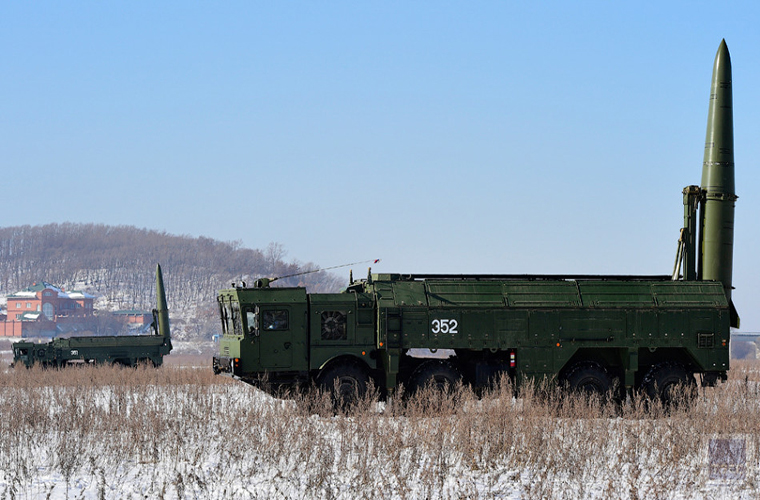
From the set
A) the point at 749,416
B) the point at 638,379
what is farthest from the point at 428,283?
the point at 749,416

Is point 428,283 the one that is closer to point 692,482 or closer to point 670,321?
point 670,321

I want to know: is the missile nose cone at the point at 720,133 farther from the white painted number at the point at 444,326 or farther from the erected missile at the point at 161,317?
the erected missile at the point at 161,317

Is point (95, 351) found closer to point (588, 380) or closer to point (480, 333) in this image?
point (480, 333)

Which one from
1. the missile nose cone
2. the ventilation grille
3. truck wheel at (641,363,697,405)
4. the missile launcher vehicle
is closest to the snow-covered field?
the missile launcher vehicle

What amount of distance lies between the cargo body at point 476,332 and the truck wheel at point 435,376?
0.03 m

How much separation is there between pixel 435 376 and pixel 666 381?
16.0 feet

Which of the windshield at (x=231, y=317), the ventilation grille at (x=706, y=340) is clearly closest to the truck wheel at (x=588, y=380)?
the ventilation grille at (x=706, y=340)

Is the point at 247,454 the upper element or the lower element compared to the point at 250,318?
lower

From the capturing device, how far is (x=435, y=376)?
716 inches

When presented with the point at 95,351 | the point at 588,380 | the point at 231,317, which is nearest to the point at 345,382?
the point at 231,317

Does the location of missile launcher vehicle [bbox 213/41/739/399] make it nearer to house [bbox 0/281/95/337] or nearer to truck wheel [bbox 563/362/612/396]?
truck wheel [bbox 563/362/612/396]

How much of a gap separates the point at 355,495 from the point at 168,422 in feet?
15.7

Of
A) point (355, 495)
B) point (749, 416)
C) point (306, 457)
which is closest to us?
point (355, 495)

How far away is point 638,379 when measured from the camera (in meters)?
19.2
